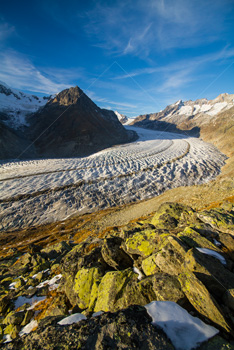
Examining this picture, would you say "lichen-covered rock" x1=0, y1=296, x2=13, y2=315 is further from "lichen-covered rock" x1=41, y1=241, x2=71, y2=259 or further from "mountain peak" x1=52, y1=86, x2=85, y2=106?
"mountain peak" x1=52, y1=86, x2=85, y2=106

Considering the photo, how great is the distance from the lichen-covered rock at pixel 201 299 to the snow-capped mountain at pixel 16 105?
8786 cm

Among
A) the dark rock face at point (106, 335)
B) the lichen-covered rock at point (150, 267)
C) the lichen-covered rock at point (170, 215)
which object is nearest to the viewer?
the dark rock face at point (106, 335)

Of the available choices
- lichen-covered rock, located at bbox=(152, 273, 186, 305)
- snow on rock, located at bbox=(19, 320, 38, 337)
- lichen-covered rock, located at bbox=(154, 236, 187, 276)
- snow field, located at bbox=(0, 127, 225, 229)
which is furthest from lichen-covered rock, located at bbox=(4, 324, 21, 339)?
snow field, located at bbox=(0, 127, 225, 229)

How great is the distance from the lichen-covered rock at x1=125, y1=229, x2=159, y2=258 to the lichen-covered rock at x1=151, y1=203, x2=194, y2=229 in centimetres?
240

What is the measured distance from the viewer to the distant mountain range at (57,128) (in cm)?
5953

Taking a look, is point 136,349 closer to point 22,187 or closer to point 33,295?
point 33,295

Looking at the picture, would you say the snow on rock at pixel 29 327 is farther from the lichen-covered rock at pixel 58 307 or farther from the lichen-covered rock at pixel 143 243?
the lichen-covered rock at pixel 143 243

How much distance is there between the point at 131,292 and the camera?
396 centimetres

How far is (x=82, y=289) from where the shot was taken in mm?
5188

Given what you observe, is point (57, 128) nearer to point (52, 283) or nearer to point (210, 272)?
point (52, 283)

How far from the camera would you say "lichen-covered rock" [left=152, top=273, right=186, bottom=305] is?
134 inches

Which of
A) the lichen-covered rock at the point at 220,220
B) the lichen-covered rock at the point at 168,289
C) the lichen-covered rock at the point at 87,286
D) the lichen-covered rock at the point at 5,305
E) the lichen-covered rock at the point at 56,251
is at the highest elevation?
the lichen-covered rock at the point at 220,220

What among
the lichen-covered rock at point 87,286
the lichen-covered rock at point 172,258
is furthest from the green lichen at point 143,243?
the lichen-covered rock at point 87,286

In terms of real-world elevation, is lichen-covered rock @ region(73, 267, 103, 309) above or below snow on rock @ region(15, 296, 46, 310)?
above
